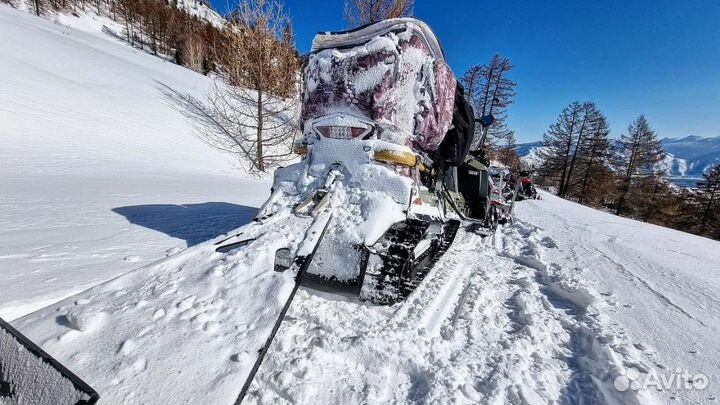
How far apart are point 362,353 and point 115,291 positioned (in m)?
1.31

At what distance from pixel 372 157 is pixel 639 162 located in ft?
124

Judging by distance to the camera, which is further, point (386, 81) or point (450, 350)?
point (386, 81)

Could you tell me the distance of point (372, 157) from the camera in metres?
2.46

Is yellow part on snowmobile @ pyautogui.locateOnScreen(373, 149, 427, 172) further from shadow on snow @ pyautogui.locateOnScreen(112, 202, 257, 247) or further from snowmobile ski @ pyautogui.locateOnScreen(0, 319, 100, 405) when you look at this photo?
snowmobile ski @ pyautogui.locateOnScreen(0, 319, 100, 405)

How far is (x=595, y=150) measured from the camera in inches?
1185

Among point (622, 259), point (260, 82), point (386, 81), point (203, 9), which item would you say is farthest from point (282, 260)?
point (203, 9)

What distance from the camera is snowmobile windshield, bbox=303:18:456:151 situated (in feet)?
8.32

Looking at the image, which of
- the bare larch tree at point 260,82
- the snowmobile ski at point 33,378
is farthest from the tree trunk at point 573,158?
the snowmobile ski at point 33,378

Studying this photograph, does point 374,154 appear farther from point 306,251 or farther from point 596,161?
point 596,161

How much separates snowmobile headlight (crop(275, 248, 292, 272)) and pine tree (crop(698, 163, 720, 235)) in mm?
34584

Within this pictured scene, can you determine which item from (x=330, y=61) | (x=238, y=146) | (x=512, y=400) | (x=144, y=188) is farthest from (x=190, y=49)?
(x=512, y=400)

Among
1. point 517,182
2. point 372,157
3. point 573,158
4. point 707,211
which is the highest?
point 573,158

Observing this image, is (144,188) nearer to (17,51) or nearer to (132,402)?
(132,402)

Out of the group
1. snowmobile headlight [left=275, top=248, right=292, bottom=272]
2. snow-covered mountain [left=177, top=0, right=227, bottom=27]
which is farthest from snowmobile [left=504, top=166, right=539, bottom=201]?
snow-covered mountain [left=177, top=0, right=227, bottom=27]
